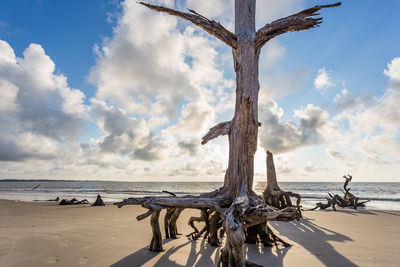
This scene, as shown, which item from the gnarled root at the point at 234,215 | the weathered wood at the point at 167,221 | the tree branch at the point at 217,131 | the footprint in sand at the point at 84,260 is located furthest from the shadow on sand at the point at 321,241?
the footprint in sand at the point at 84,260

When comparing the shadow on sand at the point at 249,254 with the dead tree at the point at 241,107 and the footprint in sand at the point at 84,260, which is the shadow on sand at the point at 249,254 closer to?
the dead tree at the point at 241,107

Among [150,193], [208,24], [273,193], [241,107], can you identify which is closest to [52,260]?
[241,107]

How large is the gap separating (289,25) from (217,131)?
9.37 feet

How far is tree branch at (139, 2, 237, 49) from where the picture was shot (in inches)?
201

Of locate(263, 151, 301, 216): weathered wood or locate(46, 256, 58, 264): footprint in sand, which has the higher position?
locate(263, 151, 301, 216): weathered wood

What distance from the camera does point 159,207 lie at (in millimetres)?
4879

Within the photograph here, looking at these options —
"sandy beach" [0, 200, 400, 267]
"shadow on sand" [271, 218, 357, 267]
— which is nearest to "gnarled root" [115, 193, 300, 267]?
"sandy beach" [0, 200, 400, 267]

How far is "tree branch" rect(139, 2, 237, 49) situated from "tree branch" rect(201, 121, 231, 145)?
1.86 meters

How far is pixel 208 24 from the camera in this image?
510 cm

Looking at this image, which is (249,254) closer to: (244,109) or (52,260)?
(244,109)

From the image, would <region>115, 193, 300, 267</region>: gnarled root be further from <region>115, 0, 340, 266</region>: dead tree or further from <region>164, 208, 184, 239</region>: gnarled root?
<region>164, 208, 184, 239</region>: gnarled root

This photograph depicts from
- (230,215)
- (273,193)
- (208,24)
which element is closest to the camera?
(230,215)

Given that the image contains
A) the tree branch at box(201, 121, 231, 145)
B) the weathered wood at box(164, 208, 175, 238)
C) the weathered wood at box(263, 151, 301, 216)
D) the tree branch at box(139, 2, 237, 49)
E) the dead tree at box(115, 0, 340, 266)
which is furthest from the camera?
the weathered wood at box(263, 151, 301, 216)

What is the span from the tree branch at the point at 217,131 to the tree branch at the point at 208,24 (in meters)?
1.86
